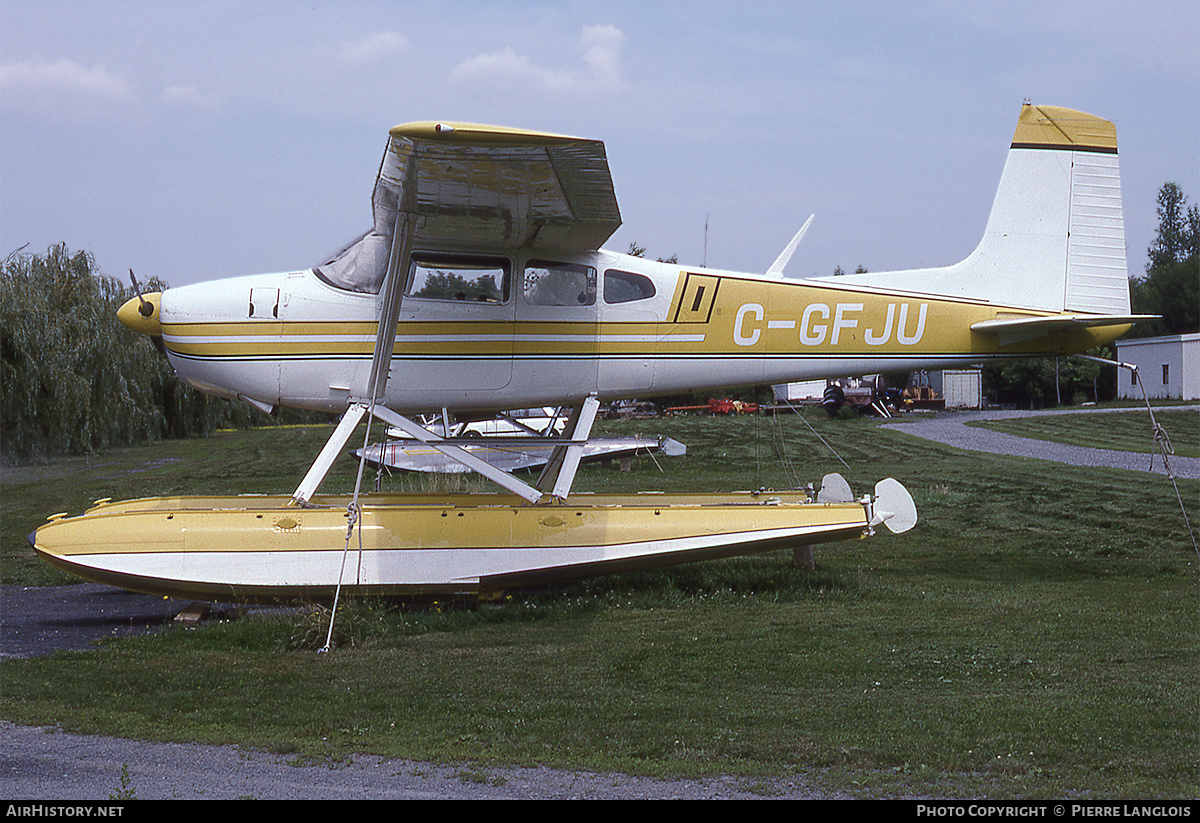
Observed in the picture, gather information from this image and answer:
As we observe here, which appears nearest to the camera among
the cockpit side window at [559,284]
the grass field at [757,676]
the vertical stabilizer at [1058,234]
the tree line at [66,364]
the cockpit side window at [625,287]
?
the grass field at [757,676]

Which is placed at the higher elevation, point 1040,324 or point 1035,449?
point 1040,324

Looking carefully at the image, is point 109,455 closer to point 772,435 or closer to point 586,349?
point 772,435

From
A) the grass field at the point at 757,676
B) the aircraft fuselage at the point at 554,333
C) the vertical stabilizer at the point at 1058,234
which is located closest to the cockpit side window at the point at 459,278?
the aircraft fuselage at the point at 554,333

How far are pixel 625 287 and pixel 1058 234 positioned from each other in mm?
4264

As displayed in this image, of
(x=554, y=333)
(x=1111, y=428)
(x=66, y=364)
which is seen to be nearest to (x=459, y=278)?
(x=554, y=333)

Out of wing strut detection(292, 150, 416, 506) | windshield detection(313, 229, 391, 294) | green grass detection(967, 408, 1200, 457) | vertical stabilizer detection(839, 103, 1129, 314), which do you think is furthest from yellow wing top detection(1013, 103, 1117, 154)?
green grass detection(967, 408, 1200, 457)

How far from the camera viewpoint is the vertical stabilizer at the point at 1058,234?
9031 millimetres

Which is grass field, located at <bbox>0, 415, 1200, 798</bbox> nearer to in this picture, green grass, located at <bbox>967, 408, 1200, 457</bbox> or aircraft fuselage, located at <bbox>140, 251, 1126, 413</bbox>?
aircraft fuselage, located at <bbox>140, 251, 1126, 413</bbox>

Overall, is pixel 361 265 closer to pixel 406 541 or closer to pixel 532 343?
pixel 532 343

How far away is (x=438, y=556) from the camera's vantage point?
7758mm

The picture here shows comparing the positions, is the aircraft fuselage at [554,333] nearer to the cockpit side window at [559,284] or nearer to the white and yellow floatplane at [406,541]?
the cockpit side window at [559,284]

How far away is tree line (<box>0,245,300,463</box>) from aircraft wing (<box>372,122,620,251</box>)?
10.8 m

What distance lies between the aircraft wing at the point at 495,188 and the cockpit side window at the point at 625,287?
0.37 m

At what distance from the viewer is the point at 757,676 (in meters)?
5.66
